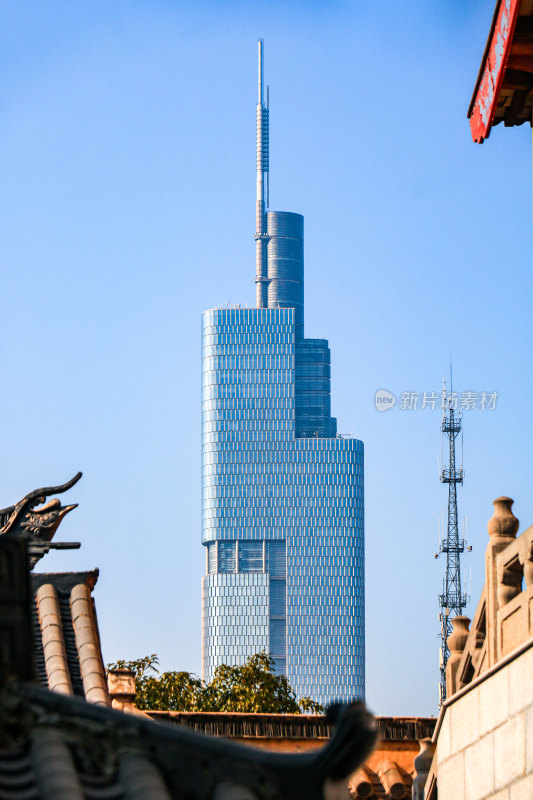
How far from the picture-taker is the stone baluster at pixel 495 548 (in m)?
19.7

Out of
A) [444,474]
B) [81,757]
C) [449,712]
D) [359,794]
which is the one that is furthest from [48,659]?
[444,474]

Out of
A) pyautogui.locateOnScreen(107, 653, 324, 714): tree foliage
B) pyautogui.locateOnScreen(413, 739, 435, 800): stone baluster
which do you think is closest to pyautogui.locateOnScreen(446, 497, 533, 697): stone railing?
pyautogui.locateOnScreen(413, 739, 435, 800): stone baluster

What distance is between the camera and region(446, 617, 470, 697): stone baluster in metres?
21.8

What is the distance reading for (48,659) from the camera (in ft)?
66.5

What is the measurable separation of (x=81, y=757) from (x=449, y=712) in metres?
14.7

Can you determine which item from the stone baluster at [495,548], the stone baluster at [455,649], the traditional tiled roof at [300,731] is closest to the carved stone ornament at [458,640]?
the stone baluster at [455,649]

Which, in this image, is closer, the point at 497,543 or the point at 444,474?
the point at 497,543

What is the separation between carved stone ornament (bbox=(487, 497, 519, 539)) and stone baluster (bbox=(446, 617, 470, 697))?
2.44 m

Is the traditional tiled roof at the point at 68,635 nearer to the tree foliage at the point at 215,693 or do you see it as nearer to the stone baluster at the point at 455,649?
the stone baluster at the point at 455,649

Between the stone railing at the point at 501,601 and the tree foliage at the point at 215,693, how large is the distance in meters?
43.9

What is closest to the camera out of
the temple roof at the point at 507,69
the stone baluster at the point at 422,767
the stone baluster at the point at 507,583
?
the stone baluster at the point at 507,583

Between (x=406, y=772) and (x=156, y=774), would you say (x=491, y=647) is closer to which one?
(x=156, y=774)

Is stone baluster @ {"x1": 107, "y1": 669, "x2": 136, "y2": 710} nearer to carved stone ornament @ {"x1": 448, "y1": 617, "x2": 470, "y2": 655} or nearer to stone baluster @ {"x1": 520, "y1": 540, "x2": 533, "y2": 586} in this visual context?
carved stone ornament @ {"x1": 448, "y1": 617, "x2": 470, "y2": 655}

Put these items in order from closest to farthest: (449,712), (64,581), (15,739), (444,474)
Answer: (15,739) < (449,712) < (64,581) < (444,474)
